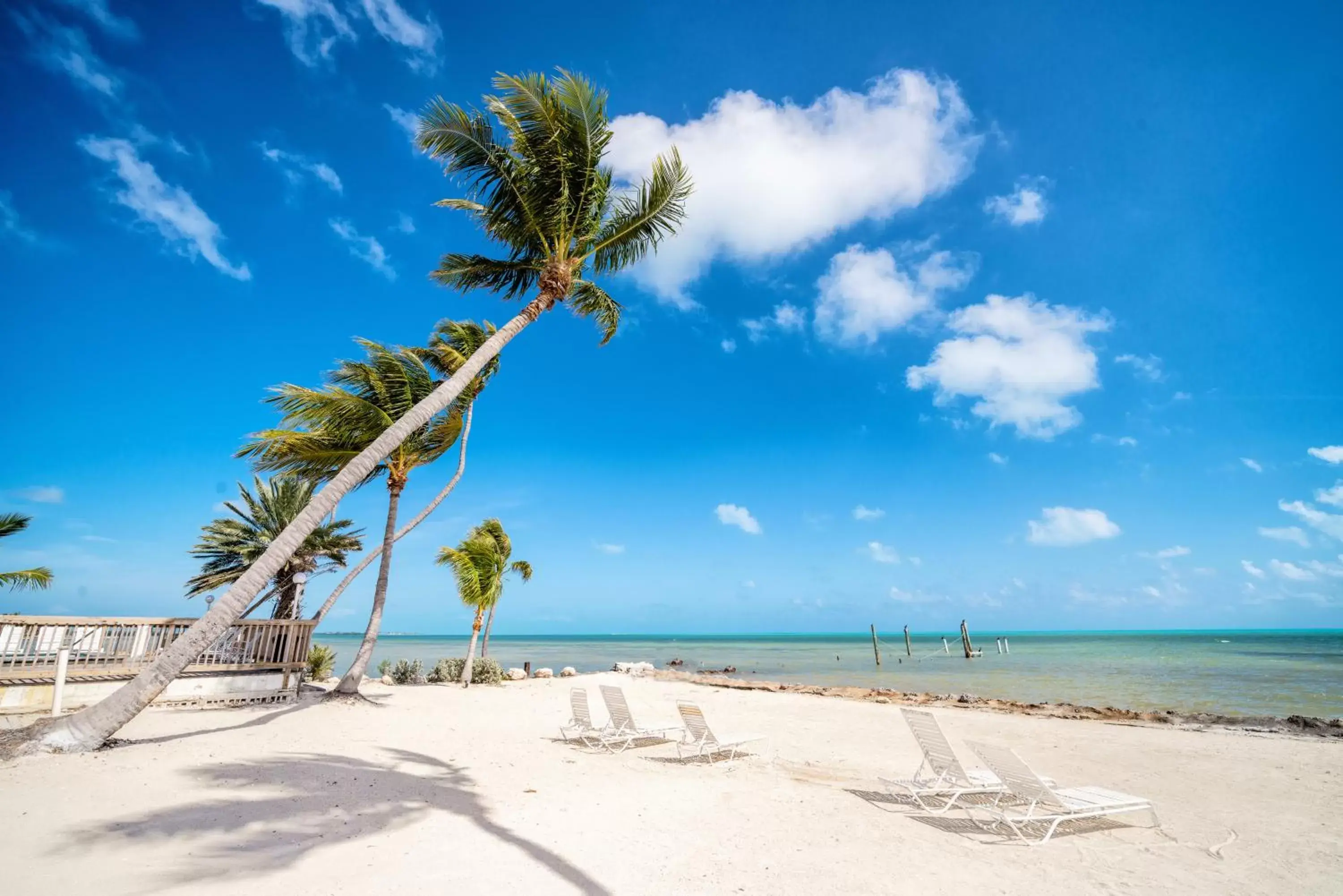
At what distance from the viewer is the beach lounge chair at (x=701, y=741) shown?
8875 millimetres

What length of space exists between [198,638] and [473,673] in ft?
43.8

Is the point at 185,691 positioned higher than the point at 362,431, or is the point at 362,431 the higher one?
the point at 362,431

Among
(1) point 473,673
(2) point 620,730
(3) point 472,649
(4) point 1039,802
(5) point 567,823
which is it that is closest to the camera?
(5) point 567,823

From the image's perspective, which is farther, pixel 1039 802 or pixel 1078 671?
pixel 1078 671

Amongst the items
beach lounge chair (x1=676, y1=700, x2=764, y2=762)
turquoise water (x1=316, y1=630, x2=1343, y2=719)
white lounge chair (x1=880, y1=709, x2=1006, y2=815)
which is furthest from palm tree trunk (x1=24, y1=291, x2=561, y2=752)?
turquoise water (x1=316, y1=630, x2=1343, y2=719)

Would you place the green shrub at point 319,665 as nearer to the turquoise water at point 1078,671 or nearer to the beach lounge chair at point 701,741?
the beach lounge chair at point 701,741

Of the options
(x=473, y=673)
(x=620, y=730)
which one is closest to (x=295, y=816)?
(x=620, y=730)

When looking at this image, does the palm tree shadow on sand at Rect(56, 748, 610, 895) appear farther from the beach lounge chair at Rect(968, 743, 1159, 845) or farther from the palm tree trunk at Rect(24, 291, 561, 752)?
the beach lounge chair at Rect(968, 743, 1159, 845)

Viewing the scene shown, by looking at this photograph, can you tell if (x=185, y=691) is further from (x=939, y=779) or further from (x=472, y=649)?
(x=939, y=779)

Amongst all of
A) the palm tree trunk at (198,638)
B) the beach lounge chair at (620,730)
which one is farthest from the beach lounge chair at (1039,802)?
the palm tree trunk at (198,638)

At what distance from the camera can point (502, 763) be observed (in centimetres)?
817

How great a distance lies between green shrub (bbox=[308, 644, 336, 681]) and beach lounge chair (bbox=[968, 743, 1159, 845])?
19.0 metres

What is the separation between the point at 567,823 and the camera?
5648mm

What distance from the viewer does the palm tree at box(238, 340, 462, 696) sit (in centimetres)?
1124
